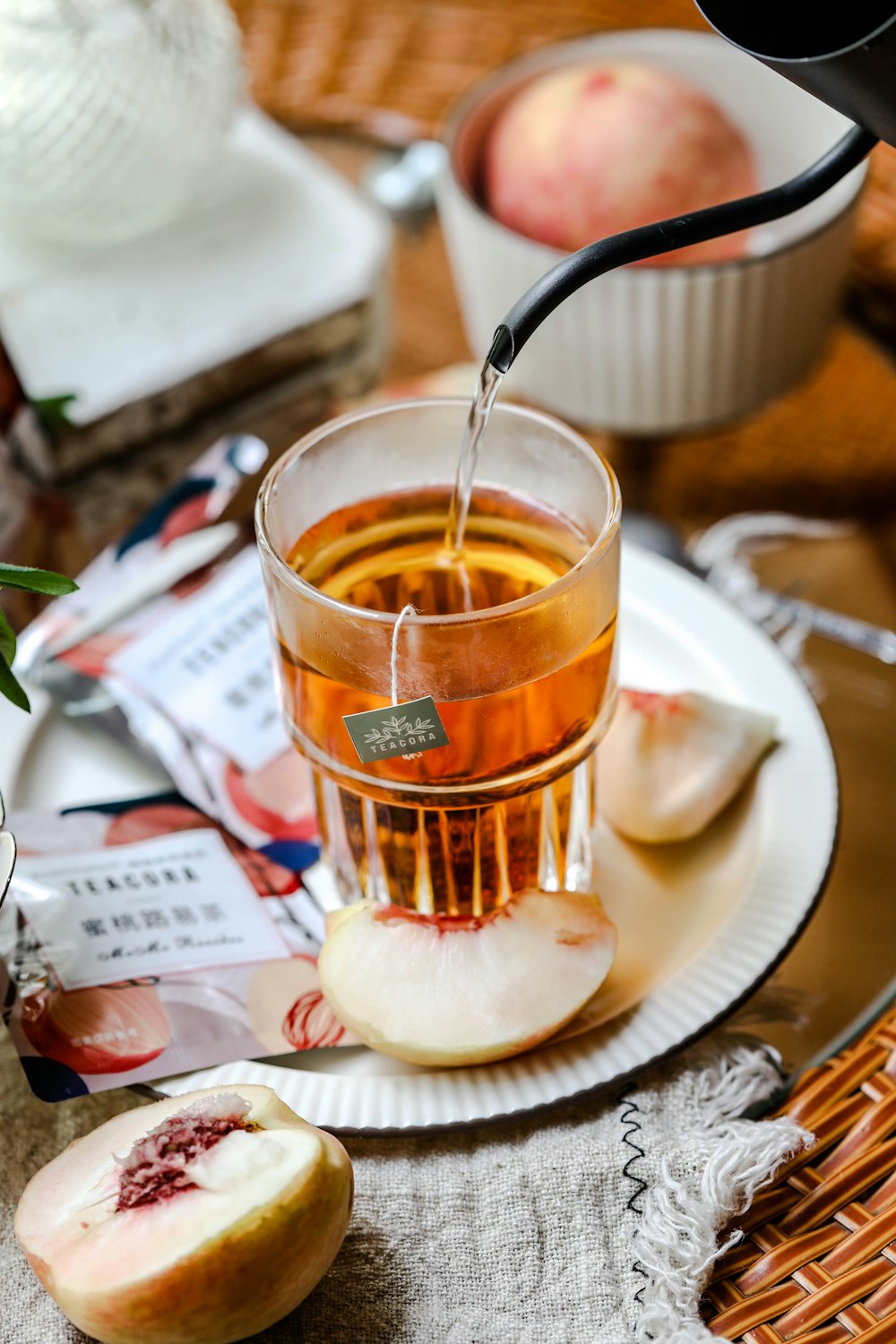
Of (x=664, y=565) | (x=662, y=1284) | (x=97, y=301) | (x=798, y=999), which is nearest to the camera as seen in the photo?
(x=662, y=1284)

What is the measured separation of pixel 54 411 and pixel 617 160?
1.21 feet

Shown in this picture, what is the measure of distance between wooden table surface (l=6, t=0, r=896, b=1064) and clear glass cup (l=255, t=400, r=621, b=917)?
135mm

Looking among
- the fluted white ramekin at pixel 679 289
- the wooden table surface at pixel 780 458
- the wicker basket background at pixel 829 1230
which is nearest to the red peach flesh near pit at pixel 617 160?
the fluted white ramekin at pixel 679 289

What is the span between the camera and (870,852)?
59 centimetres

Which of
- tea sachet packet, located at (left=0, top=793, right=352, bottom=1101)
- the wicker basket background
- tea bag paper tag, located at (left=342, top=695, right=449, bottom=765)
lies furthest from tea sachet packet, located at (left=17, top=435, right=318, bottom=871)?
the wicker basket background

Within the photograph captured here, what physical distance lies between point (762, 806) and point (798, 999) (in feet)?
0.30

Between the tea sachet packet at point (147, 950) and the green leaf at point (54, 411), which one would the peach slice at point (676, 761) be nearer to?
the tea sachet packet at point (147, 950)

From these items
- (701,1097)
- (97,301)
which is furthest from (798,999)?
(97,301)

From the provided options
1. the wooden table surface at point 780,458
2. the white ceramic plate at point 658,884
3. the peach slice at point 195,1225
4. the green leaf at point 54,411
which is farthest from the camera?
the green leaf at point 54,411

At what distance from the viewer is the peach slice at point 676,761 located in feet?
1.91

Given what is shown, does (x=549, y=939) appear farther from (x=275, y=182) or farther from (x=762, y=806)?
(x=275, y=182)

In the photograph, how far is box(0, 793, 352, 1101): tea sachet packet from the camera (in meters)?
0.50

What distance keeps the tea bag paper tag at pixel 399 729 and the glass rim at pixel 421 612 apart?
0.03m

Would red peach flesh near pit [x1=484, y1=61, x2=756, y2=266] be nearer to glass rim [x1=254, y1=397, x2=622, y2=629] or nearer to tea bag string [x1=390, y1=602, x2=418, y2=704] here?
glass rim [x1=254, y1=397, x2=622, y2=629]
